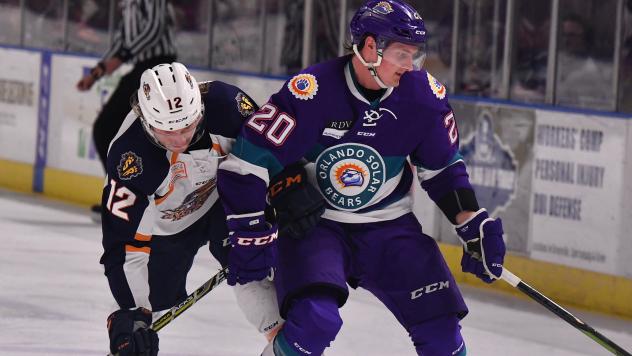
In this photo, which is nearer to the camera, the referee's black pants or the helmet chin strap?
the helmet chin strap

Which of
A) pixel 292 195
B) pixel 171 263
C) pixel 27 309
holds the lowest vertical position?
pixel 27 309

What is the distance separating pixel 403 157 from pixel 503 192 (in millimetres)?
2816

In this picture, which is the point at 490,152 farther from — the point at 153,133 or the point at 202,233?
the point at 153,133

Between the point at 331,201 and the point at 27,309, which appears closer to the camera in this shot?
the point at 331,201

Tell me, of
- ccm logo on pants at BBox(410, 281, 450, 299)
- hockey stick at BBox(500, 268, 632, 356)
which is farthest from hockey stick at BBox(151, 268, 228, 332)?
hockey stick at BBox(500, 268, 632, 356)

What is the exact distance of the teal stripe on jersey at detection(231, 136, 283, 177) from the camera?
3482 millimetres

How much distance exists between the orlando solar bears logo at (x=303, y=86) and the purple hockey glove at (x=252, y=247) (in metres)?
0.31

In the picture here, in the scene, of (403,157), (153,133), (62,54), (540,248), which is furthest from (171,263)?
(62,54)

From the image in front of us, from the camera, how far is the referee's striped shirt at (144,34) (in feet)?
24.1

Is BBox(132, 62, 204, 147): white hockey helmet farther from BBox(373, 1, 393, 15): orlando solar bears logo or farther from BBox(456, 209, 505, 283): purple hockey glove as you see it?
BBox(456, 209, 505, 283): purple hockey glove

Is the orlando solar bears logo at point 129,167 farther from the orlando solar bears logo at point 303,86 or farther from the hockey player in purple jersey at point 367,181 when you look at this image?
the orlando solar bears logo at point 303,86

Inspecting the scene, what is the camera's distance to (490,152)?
6.44 m

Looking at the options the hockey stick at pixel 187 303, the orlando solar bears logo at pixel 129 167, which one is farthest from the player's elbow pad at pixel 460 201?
the orlando solar bears logo at pixel 129 167

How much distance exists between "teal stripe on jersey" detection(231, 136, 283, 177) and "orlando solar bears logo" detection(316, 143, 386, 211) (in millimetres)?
133
